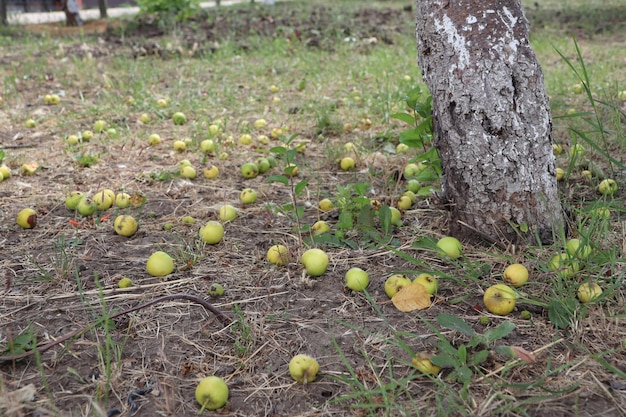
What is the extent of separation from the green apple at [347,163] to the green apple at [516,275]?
192 centimetres

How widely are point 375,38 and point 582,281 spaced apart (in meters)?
8.36

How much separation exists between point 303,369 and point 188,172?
2448 millimetres

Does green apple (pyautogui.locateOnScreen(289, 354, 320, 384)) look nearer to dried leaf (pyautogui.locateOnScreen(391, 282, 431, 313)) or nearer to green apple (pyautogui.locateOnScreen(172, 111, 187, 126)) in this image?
dried leaf (pyautogui.locateOnScreen(391, 282, 431, 313))

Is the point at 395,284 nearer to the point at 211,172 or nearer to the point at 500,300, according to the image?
the point at 500,300

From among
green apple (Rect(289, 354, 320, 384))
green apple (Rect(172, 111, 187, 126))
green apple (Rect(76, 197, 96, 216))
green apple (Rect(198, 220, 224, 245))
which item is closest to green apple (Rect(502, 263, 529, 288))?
green apple (Rect(289, 354, 320, 384))

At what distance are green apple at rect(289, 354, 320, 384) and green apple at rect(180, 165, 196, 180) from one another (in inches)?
94.3

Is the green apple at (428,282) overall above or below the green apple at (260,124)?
below

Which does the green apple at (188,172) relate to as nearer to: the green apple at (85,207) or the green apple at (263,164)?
the green apple at (263,164)

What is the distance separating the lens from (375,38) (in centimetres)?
1014

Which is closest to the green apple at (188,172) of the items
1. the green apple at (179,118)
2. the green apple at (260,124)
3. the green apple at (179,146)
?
the green apple at (179,146)

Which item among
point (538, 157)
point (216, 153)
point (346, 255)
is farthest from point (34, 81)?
point (538, 157)

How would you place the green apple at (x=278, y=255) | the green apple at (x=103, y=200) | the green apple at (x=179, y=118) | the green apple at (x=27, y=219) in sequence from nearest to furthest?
the green apple at (x=278, y=255) < the green apple at (x=27, y=219) < the green apple at (x=103, y=200) < the green apple at (x=179, y=118)

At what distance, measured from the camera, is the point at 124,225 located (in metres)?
3.26

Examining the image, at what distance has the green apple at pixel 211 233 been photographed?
A: 10.2ft
